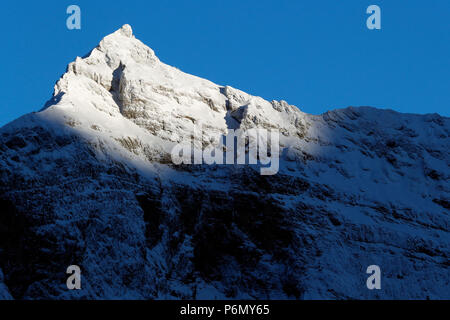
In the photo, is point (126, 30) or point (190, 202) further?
point (126, 30)

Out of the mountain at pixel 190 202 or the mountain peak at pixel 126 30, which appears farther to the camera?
the mountain peak at pixel 126 30

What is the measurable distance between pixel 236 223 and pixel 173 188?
6.84 m

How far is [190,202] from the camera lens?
4099 inches

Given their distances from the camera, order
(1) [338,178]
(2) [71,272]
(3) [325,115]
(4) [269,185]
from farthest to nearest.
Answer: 1. (3) [325,115]
2. (1) [338,178]
3. (4) [269,185]
4. (2) [71,272]

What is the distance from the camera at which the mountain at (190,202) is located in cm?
9438

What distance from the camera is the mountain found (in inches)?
3716

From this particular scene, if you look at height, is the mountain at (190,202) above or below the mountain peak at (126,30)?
below

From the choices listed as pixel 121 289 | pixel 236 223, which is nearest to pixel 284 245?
pixel 236 223

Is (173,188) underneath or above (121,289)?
above

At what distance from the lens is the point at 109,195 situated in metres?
98.8

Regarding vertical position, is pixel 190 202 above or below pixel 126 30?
below

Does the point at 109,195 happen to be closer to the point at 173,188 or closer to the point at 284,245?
the point at 173,188

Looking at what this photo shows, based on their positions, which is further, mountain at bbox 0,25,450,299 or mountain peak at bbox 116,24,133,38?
mountain peak at bbox 116,24,133,38
